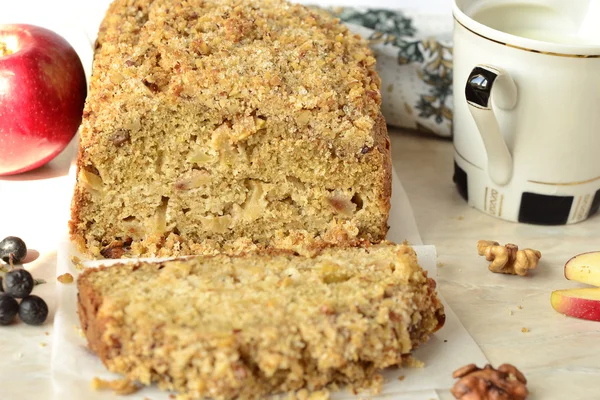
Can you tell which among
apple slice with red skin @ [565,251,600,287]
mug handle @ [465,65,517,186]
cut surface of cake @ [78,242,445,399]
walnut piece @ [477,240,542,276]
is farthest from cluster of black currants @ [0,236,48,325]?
apple slice with red skin @ [565,251,600,287]

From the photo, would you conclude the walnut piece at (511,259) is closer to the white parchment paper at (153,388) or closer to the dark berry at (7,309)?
the white parchment paper at (153,388)

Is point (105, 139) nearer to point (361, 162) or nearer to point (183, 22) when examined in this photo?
point (183, 22)

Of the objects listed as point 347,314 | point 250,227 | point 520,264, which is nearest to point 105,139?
point 250,227

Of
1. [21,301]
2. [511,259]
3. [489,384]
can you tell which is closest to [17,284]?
[21,301]

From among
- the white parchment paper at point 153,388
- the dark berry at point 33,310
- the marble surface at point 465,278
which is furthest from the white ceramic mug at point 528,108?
the dark berry at point 33,310

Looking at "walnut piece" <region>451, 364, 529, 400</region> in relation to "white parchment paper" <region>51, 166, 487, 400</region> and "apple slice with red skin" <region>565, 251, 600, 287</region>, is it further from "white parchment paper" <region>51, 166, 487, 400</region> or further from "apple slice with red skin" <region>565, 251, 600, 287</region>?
"apple slice with red skin" <region>565, 251, 600, 287</region>

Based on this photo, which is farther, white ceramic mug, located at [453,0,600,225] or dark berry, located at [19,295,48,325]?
white ceramic mug, located at [453,0,600,225]
